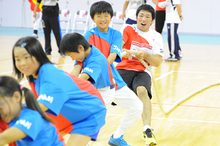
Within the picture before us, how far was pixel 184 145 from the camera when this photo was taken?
316 centimetres

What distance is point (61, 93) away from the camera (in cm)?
182

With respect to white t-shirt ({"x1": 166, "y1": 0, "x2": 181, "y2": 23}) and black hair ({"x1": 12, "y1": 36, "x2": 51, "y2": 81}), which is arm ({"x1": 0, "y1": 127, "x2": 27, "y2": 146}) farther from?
white t-shirt ({"x1": 166, "y1": 0, "x2": 181, "y2": 23})

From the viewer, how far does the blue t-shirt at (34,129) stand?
1.54m

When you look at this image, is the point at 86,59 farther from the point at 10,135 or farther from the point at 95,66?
the point at 10,135

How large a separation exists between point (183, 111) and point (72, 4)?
12988 millimetres

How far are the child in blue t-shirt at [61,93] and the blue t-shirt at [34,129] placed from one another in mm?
157

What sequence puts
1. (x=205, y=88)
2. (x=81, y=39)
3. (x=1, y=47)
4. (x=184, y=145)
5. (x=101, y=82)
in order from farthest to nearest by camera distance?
(x=1, y=47) → (x=205, y=88) → (x=184, y=145) → (x=101, y=82) → (x=81, y=39)

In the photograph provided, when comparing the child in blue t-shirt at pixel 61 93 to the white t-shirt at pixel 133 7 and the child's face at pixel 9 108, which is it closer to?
the child's face at pixel 9 108

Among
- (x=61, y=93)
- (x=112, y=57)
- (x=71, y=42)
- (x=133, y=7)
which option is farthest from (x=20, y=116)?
(x=133, y=7)

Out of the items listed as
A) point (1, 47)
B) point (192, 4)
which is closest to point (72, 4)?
point (192, 4)

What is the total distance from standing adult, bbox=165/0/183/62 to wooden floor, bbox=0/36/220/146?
0.28 m

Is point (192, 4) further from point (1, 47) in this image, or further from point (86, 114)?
point (86, 114)

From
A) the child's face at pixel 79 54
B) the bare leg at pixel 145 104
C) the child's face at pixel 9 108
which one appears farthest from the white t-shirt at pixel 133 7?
the child's face at pixel 9 108

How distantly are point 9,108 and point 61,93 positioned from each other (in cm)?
34
